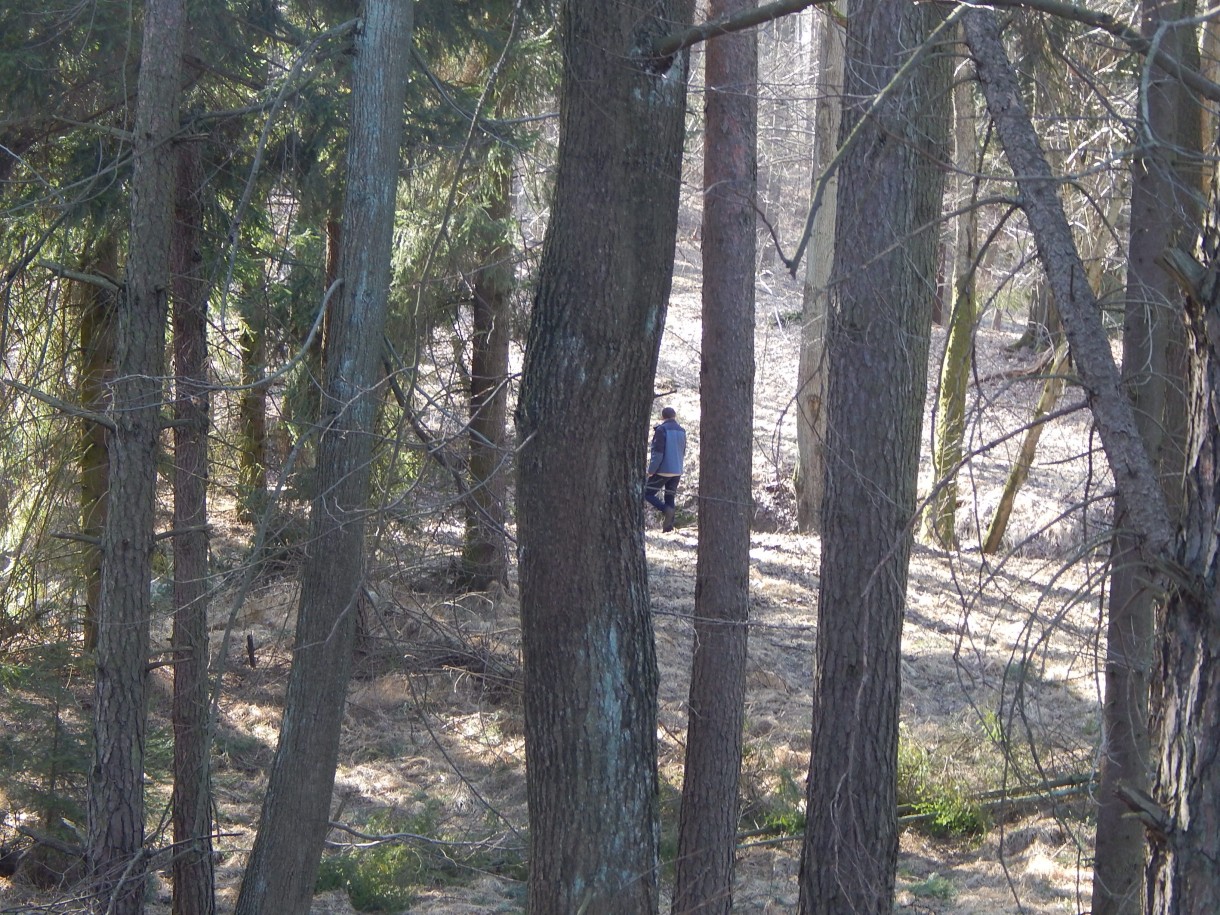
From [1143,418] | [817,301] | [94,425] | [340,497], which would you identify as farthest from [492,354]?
[1143,418]

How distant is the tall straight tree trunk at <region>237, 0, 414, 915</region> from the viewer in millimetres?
6887

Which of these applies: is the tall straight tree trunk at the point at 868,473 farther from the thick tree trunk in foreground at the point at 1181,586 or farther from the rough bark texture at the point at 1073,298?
the thick tree trunk in foreground at the point at 1181,586

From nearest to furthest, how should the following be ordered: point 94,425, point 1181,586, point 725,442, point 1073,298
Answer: point 1181,586 → point 1073,298 → point 725,442 → point 94,425

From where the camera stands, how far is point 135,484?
7.56m

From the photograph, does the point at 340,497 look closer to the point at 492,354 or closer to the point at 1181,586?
the point at 1181,586

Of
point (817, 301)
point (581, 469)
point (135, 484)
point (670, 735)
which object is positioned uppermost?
point (817, 301)

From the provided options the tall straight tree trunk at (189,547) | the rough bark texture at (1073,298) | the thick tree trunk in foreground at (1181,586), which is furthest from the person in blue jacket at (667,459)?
the thick tree trunk in foreground at (1181,586)

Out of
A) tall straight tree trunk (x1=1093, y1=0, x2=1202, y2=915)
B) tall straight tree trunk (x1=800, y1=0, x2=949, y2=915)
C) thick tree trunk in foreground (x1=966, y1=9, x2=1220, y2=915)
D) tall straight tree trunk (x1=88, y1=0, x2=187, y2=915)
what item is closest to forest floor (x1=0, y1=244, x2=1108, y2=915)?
tall straight tree trunk (x1=88, y1=0, x2=187, y2=915)

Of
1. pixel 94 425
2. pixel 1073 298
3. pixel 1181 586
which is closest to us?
pixel 1181 586

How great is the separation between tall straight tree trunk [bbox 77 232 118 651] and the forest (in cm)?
10

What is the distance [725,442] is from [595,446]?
3.42m

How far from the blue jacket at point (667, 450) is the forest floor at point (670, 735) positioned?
1216 millimetres

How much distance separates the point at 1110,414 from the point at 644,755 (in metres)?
2.42

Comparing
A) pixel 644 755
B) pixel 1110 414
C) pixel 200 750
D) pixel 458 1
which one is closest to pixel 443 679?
pixel 200 750
